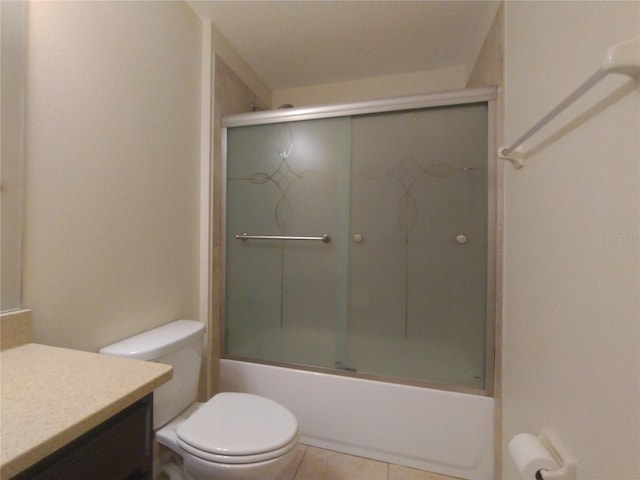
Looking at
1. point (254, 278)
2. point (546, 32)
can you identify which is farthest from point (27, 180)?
point (546, 32)

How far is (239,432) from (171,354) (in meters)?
0.39

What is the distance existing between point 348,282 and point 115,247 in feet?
3.45

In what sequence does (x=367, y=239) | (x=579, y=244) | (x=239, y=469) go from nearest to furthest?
(x=579, y=244), (x=239, y=469), (x=367, y=239)

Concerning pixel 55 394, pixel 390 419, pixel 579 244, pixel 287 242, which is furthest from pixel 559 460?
pixel 287 242

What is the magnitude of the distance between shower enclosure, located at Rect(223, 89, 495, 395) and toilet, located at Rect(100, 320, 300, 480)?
459 mm

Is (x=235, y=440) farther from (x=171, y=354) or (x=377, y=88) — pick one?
(x=377, y=88)

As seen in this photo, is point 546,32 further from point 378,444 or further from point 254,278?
point 378,444

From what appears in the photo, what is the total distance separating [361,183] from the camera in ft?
4.71

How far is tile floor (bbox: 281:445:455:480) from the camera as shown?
4.08ft

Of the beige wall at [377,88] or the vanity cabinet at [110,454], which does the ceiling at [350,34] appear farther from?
the vanity cabinet at [110,454]

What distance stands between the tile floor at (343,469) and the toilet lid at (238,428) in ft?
1.57

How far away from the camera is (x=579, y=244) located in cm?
66

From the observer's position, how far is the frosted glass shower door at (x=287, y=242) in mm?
1478

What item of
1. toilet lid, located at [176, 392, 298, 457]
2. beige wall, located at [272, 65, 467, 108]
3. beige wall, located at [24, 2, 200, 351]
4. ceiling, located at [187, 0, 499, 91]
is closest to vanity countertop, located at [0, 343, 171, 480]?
beige wall, located at [24, 2, 200, 351]
